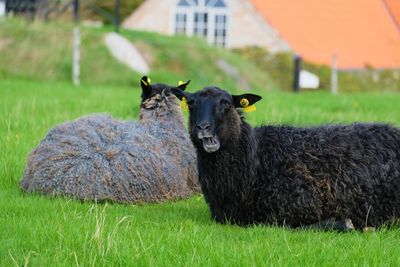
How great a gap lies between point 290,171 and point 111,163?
1.91 m

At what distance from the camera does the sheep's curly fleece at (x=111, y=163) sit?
859 cm

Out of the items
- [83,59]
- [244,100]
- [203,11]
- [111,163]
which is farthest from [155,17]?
[244,100]

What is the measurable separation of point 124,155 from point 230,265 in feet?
10.1

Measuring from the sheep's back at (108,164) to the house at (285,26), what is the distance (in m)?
31.7

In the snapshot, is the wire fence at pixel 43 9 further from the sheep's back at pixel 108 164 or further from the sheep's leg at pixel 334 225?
the sheep's leg at pixel 334 225

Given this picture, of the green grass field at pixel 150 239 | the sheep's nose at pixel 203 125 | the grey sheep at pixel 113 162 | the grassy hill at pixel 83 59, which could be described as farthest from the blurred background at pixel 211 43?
the sheep's nose at pixel 203 125

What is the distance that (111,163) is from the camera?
28.7ft

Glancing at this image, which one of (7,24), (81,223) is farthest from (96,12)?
(81,223)

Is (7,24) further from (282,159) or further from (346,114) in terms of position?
(282,159)

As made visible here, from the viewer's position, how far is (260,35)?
4153cm

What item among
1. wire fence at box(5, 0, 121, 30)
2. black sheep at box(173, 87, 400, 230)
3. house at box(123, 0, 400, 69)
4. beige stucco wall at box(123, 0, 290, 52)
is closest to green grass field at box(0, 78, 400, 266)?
black sheep at box(173, 87, 400, 230)

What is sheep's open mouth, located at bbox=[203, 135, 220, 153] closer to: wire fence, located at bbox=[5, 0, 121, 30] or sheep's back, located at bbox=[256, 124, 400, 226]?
sheep's back, located at bbox=[256, 124, 400, 226]

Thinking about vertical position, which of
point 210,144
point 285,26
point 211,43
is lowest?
point 210,144

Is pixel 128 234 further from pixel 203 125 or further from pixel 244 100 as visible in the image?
pixel 244 100
